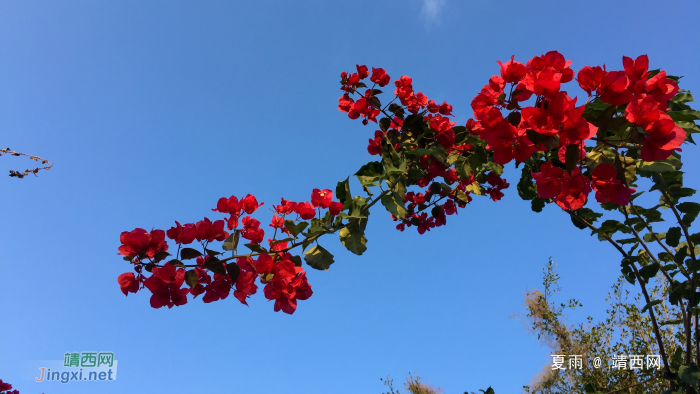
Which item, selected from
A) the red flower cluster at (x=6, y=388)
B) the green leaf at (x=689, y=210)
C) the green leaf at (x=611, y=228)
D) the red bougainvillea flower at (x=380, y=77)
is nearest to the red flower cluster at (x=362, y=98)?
the red bougainvillea flower at (x=380, y=77)

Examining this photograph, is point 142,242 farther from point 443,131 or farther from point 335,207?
point 443,131

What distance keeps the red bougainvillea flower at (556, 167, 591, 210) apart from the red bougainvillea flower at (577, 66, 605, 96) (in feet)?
0.74

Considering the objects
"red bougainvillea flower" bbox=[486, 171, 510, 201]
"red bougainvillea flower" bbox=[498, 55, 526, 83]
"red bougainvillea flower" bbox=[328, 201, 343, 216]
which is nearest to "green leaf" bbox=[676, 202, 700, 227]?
"red bougainvillea flower" bbox=[486, 171, 510, 201]

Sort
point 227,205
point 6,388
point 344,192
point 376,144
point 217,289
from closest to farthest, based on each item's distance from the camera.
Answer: point 217,289 < point 344,192 < point 227,205 < point 376,144 < point 6,388

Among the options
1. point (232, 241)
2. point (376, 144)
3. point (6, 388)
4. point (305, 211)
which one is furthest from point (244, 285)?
point (6, 388)

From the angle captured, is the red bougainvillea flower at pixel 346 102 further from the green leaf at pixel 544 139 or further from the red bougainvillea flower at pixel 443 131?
the green leaf at pixel 544 139

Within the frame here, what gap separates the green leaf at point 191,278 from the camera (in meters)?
1.36

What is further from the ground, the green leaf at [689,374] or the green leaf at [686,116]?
the green leaf at [686,116]

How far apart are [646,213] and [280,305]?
174 centimetres

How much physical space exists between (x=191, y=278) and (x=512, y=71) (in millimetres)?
1251

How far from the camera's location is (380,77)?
221 cm

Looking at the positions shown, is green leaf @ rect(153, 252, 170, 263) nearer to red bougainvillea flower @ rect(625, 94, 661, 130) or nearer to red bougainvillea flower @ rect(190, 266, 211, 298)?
red bougainvillea flower @ rect(190, 266, 211, 298)

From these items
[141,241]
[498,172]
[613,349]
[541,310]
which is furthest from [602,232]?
[541,310]

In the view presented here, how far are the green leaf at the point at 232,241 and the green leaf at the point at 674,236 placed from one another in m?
1.88
